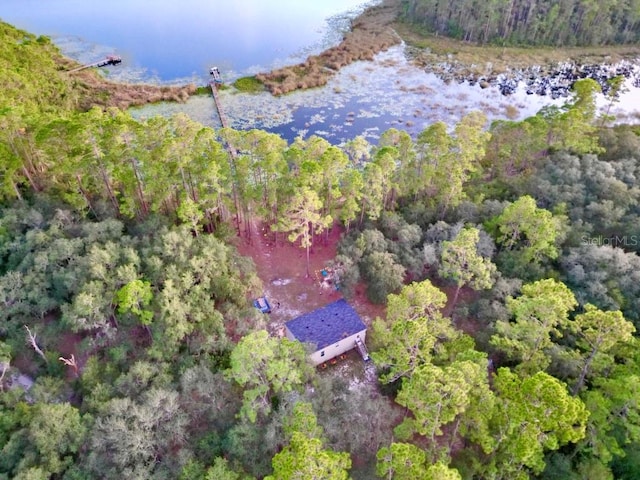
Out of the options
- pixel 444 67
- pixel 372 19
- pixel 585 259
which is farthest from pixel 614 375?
pixel 372 19

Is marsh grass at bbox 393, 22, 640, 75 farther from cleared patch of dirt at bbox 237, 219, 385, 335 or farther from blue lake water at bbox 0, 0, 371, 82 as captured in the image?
cleared patch of dirt at bbox 237, 219, 385, 335

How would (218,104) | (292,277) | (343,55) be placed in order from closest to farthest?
(292,277) → (218,104) → (343,55)

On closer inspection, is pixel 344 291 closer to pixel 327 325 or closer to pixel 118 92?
pixel 327 325

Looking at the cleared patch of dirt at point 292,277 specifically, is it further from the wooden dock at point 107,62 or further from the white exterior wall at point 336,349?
the wooden dock at point 107,62

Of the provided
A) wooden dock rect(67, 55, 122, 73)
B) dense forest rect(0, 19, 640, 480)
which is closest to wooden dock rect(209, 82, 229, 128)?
wooden dock rect(67, 55, 122, 73)

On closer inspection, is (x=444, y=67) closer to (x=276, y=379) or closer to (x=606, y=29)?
(x=606, y=29)

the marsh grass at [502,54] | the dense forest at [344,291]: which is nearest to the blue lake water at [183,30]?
the marsh grass at [502,54]

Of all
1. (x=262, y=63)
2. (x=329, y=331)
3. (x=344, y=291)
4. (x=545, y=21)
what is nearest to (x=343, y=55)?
(x=262, y=63)

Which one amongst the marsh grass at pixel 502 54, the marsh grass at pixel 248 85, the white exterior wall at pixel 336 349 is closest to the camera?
the white exterior wall at pixel 336 349
